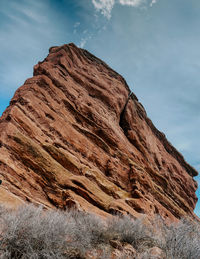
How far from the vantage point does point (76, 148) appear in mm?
14906

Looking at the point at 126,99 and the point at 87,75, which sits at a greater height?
the point at 126,99

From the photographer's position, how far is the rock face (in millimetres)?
10070

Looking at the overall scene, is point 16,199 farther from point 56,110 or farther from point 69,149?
point 56,110

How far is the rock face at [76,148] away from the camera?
33.0ft

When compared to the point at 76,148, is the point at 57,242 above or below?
below

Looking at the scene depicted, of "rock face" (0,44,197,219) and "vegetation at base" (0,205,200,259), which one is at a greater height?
"rock face" (0,44,197,219)

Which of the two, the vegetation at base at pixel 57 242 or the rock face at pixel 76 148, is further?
the rock face at pixel 76 148

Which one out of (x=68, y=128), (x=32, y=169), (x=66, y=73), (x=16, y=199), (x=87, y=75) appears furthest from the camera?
(x=87, y=75)

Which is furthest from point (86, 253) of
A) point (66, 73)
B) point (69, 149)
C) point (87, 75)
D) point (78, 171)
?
point (87, 75)

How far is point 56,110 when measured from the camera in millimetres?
16000

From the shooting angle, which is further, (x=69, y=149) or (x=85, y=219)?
(x=69, y=149)

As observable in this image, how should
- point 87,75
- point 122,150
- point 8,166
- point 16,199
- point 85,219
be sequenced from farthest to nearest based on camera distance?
point 87,75, point 122,150, point 8,166, point 16,199, point 85,219

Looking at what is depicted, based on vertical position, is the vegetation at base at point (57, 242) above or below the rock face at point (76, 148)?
below

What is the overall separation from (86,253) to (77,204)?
5848 millimetres
